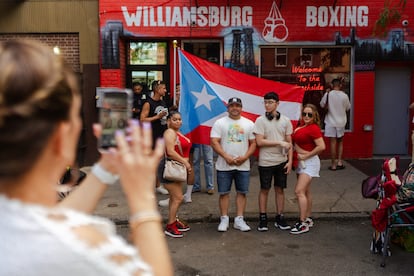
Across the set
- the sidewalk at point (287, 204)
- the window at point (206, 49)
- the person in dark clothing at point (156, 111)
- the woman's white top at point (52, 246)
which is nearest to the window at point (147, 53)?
the window at point (206, 49)

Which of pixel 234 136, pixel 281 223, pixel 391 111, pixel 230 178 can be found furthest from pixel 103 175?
pixel 391 111

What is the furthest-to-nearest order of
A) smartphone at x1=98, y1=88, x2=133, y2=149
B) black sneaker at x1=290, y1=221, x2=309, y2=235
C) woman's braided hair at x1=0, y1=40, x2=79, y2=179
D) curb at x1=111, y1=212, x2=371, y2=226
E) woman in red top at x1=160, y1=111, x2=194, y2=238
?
curb at x1=111, y1=212, x2=371, y2=226, black sneaker at x1=290, y1=221, x2=309, y2=235, woman in red top at x1=160, y1=111, x2=194, y2=238, smartphone at x1=98, y1=88, x2=133, y2=149, woman's braided hair at x1=0, y1=40, x2=79, y2=179

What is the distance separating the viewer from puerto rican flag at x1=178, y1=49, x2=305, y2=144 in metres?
7.16

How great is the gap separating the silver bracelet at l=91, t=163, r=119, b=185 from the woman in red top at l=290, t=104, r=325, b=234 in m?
5.07

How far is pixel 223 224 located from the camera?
650cm

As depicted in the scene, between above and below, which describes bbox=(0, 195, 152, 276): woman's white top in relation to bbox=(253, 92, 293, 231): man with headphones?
above

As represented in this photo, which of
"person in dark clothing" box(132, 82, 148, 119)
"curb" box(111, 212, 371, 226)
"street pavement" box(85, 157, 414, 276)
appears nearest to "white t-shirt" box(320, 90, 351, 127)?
"street pavement" box(85, 157, 414, 276)

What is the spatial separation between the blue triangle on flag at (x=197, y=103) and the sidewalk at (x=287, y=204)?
129 centimetres

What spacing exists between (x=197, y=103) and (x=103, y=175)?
5657 millimetres

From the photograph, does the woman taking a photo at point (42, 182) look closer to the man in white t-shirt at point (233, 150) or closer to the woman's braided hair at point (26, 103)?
the woman's braided hair at point (26, 103)

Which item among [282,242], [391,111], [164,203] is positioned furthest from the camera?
[391,111]

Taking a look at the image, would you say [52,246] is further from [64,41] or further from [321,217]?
[64,41]

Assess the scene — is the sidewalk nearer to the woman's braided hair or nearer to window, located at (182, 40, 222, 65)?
window, located at (182, 40, 222, 65)

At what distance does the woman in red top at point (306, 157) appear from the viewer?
6391 millimetres
